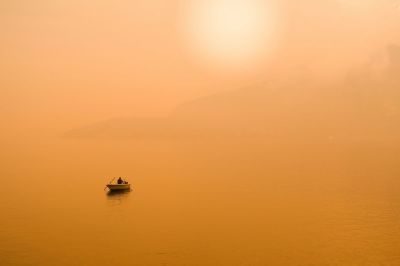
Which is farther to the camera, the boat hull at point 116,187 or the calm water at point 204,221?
the boat hull at point 116,187

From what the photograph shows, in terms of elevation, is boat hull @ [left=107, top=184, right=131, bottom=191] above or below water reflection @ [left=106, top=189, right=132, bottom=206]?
above

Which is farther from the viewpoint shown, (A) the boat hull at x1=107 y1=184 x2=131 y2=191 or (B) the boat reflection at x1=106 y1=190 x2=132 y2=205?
(A) the boat hull at x1=107 y1=184 x2=131 y2=191

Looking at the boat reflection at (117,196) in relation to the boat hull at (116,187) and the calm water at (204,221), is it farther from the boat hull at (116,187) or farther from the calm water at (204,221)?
the boat hull at (116,187)

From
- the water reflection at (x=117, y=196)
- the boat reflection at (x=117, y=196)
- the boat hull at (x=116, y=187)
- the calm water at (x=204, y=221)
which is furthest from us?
the boat hull at (x=116, y=187)

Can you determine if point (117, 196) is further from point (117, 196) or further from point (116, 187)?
point (116, 187)

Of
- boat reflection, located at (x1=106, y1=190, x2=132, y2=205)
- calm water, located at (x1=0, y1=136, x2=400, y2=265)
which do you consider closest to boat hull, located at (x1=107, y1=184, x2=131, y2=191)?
boat reflection, located at (x1=106, y1=190, x2=132, y2=205)

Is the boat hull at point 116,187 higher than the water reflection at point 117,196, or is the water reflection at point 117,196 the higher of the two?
the boat hull at point 116,187

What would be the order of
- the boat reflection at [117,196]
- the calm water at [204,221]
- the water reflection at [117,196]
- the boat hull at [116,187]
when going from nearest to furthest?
the calm water at [204,221] < the water reflection at [117,196] < the boat reflection at [117,196] < the boat hull at [116,187]

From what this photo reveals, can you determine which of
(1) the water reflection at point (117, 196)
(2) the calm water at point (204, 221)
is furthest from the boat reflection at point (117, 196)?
(2) the calm water at point (204, 221)

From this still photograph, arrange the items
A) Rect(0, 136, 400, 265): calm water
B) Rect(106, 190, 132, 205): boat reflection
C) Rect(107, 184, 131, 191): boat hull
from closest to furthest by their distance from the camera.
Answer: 1. Rect(0, 136, 400, 265): calm water
2. Rect(106, 190, 132, 205): boat reflection
3. Rect(107, 184, 131, 191): boat hull

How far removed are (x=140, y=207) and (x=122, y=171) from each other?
4903 cm

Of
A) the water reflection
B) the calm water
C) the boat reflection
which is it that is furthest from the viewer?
the boat reflection

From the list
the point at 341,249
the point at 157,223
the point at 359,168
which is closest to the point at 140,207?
the point at 157,223

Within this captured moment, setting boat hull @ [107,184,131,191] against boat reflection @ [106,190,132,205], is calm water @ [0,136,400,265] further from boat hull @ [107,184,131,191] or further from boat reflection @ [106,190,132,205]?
boat hull @ [107,184,131,191]
